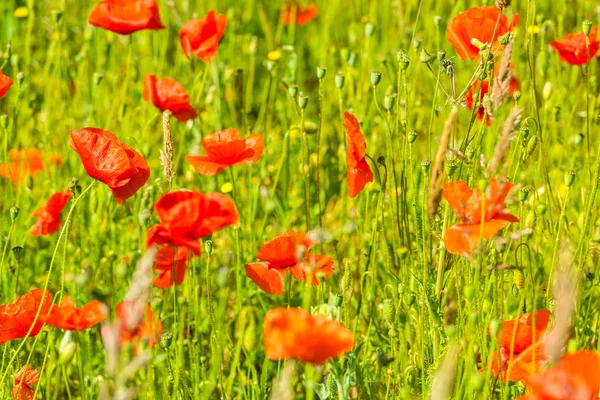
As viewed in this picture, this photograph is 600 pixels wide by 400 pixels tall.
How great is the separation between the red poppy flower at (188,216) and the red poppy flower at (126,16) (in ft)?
3.20

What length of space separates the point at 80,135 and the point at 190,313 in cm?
63

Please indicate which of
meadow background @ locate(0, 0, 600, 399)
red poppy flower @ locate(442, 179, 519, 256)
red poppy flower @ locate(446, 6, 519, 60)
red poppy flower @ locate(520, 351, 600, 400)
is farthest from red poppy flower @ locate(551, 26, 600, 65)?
red poppy flower @ locate(520, 351, 600, 400)

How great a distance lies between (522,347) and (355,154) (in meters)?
0.46

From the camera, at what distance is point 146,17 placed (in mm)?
2330

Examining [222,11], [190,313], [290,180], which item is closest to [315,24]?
[222,11]

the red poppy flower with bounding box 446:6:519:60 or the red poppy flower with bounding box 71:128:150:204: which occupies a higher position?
the red poppy flower with bounding box 446:6:519:60

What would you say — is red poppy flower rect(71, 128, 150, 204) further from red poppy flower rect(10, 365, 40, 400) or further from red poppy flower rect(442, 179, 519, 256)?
red poppy flower rect(442, 179, 519, 256)

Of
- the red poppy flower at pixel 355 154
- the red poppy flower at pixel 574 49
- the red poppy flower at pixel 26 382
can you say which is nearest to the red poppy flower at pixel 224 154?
the red poppy flower at pixel 355 154

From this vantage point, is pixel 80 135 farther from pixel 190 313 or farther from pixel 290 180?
pixel 290 180

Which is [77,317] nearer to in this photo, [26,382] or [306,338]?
[26,382]

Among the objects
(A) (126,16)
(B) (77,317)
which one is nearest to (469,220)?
(B) (77,317)

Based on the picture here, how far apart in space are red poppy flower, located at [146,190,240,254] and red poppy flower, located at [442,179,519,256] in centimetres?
37

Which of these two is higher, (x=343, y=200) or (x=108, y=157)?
(x=108, y=157)

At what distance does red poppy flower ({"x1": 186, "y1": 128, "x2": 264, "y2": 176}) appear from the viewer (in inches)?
72.1
